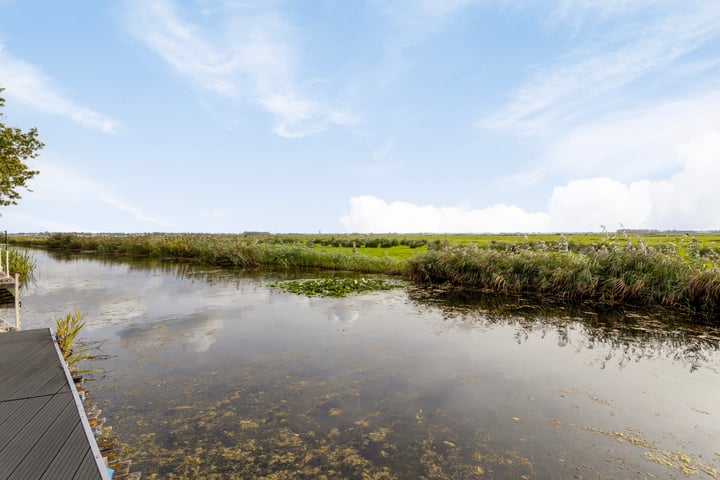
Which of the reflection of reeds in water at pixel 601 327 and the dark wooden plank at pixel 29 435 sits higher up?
the dark wooden plank at pixel 29 435

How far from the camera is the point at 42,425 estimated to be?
323 cm

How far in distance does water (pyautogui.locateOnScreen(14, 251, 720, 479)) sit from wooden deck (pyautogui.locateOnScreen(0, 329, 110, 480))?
979 mm

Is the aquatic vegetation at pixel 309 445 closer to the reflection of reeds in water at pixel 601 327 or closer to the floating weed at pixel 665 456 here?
the floating weed at pixel 665 456

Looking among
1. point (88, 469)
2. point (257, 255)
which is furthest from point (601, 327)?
point (257, 255)

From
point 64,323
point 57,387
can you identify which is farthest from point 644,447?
point 64,323

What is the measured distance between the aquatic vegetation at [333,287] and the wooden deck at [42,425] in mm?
10585

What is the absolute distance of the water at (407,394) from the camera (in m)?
4.09

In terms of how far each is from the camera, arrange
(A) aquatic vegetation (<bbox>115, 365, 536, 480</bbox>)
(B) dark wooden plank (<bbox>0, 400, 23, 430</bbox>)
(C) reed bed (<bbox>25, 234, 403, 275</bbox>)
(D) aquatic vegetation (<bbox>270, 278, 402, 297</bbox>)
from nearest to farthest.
A: (B) dark wooden plank (<bbox>0, 400, 23, 430</bbox>)
(A) aquatic vegetation (<bbox>115, 365, 536, 480</bbox>)
(D) aquatic vegetation (<bbox>270, 278, 402, 297</bbox>)
(C) reed bed (<bbox>25, 234, 403, 275</bbox>)

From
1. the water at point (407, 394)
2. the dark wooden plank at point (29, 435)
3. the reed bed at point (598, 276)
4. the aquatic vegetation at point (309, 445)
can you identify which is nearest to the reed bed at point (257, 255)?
the reed bed at point (598, 276)

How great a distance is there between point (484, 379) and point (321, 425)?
3239 mm

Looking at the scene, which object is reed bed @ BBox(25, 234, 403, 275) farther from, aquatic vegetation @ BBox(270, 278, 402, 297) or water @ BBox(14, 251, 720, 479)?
water @ BBox(14, 251, 720, 479)

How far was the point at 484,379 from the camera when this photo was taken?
21.2 ft

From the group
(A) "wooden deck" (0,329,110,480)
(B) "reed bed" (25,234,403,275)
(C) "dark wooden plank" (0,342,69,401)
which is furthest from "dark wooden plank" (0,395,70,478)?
(B) "reed bed" (25,234,403,275)

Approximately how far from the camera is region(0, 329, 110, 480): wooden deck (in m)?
2.65
